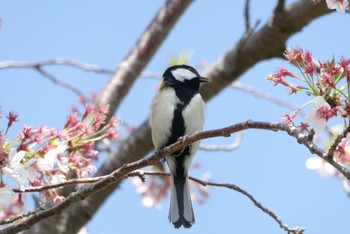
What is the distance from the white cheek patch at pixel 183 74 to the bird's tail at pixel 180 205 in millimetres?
591

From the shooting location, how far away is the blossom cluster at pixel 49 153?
2.17m

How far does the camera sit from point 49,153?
7.79ft

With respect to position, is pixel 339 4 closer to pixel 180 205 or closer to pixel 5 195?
pixel 5 195

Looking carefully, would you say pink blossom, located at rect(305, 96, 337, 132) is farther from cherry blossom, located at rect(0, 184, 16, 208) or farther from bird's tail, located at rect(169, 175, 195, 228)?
bird's tail, located at rect(169, 175, 195, 228)

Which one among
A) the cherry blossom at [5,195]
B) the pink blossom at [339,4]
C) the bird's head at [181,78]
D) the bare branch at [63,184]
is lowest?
the cherry blossom at [5,195]

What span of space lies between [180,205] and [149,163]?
783 millimetres

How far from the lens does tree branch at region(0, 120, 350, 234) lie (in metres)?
1.64

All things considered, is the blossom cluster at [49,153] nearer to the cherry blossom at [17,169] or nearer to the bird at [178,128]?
the cherry blossom at [17,169]

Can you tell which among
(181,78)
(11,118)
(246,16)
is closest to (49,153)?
(11,118)

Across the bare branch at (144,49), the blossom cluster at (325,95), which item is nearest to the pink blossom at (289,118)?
the blossom cluster at (325,95)

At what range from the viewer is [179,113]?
3.11 metres

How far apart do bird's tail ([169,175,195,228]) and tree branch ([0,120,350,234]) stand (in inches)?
22.1

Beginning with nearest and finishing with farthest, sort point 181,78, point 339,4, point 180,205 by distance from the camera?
point 339,4
point 180,205
point 181,78

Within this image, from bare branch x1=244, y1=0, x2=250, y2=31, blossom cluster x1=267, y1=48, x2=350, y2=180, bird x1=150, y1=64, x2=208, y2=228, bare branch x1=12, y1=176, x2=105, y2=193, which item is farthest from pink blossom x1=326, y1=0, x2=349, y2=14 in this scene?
bare branch x1=244, y1=0, x2=250, y2=31
